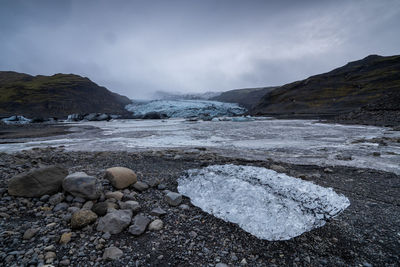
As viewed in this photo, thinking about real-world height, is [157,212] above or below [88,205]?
below

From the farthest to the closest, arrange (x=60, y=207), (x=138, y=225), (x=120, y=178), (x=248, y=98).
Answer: (x=248, y=98)
(x=120, y=178)
(x=60, y=207)
(x=138, y=225)

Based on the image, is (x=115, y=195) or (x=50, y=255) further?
(x=115, y=195)

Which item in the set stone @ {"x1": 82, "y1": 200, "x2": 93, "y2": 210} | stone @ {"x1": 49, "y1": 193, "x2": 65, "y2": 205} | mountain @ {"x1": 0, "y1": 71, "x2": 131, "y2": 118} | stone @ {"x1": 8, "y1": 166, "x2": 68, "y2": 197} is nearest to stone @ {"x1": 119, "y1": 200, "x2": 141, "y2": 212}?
stone @ {"x1": 82, "y1": 200, "x2": 93, "y2": 210}

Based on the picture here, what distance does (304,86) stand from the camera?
181 feet

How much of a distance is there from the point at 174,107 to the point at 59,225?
56391mm

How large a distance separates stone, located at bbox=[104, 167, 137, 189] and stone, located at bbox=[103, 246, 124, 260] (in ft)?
4.81

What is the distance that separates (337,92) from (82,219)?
55.0m

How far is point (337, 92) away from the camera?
45531mm

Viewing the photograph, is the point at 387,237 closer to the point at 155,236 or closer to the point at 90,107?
the point at 155,236

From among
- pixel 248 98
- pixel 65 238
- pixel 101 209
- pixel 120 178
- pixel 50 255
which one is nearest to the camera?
pixel 50 255

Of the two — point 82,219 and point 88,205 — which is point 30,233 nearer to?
point 82,219

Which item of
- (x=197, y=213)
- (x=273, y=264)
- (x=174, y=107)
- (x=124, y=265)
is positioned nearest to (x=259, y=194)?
(x=197, y=213)

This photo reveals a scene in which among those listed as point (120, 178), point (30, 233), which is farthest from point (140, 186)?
point (30, 233)

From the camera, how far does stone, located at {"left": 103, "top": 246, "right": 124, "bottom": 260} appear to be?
1.90m
